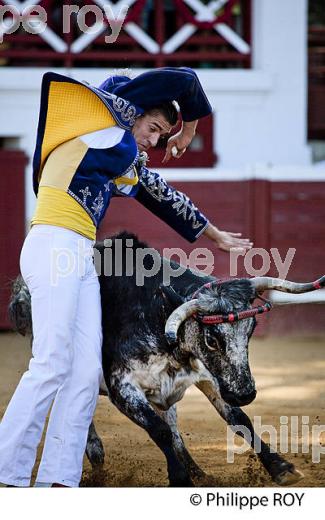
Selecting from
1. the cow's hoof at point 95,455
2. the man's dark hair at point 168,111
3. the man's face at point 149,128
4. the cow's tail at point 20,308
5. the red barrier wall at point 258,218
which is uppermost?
the man's dark hair at point 168,111

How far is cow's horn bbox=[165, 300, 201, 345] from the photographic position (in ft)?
8.80

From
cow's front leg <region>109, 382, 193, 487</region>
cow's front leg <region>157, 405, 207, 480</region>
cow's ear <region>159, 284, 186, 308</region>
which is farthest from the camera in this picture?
cow's front leg <region>157, 405, 207, 480</region>

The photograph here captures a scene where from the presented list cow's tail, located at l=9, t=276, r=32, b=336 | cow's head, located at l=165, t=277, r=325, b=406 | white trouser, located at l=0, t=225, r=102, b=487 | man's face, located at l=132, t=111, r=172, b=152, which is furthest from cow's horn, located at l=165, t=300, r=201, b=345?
cow's tail, located at l=9, t=276, r=32, b=336

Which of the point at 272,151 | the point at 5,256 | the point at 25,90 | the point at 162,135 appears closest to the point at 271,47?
the point at 272,151

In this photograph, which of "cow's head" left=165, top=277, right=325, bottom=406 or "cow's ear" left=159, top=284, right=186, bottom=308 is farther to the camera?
"cow's ear" left=159, top=284, right=186, bottom=308

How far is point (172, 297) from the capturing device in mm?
2910

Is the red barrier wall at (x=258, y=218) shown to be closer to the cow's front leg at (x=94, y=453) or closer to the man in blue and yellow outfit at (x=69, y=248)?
the cow's front leg at (x=94, y=453)

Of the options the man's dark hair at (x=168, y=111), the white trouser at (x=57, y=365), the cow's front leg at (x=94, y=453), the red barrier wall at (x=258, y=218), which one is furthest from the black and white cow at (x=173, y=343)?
the red barrier wall at (x=258, y=218)

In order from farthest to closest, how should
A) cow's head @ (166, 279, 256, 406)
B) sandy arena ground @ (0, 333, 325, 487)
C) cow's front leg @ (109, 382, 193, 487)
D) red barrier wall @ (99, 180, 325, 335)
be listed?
red barrier wall @ (99, 180, 325, 335), sandy arena ground @ (0, 333, 325, 487), cow's front leg @ (109, 382, 193, 487), cow's head @ (166, 279, 256, 406)

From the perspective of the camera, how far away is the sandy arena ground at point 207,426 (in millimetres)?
3285

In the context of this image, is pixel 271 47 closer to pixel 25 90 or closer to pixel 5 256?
pixel 25 90

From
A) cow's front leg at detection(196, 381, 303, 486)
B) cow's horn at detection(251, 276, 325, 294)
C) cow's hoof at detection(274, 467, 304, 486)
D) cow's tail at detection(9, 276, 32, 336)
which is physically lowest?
cow's hoof at detection(274, 467, 304, 486)

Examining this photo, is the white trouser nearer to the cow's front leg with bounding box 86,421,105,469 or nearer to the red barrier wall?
the cow's front leg with bounding box 86,421,105,469

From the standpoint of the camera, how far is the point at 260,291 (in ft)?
9.30
